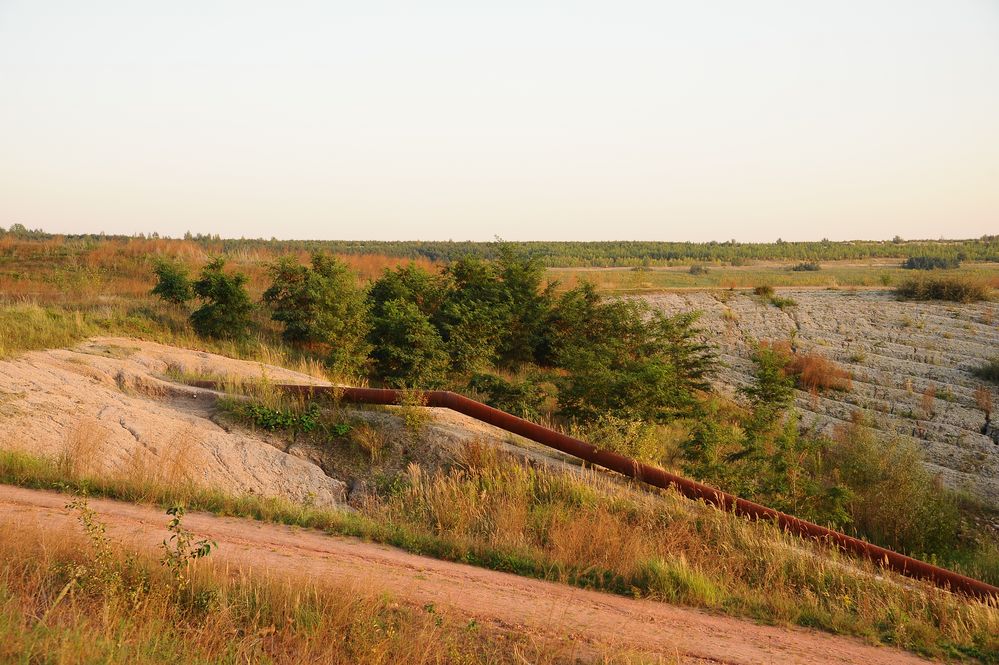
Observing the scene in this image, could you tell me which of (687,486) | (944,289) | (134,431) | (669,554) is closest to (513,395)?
(687,486)

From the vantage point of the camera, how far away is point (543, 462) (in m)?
10.3

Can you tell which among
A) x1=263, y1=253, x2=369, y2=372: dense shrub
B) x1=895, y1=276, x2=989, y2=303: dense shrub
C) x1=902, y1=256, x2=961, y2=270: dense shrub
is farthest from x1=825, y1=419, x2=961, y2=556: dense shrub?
x1=902, y1=256, x2=961, y2=270: dense shrub

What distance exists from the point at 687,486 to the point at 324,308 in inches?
479

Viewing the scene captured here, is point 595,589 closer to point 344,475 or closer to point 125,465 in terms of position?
point 344,475

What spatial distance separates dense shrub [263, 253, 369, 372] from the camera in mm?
18406

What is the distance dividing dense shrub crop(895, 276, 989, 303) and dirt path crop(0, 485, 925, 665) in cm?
3389

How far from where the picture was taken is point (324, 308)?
19109mm

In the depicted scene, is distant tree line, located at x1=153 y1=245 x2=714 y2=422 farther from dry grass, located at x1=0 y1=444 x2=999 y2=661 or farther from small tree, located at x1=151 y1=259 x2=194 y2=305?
dry grass, located at x1=0 y1=444 x2=999 y2=661

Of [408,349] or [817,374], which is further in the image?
[817,374]

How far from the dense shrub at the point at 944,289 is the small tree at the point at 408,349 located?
2738 cm

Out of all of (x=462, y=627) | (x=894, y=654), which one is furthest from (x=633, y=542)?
(x=462, y=627)

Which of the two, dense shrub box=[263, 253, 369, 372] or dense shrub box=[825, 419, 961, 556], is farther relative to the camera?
dense shrub box=[263, 253, 369, 372]

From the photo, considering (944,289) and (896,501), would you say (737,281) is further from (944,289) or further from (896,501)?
(896,501)

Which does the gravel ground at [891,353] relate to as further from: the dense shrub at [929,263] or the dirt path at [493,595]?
the dense shrub at [929,263]
